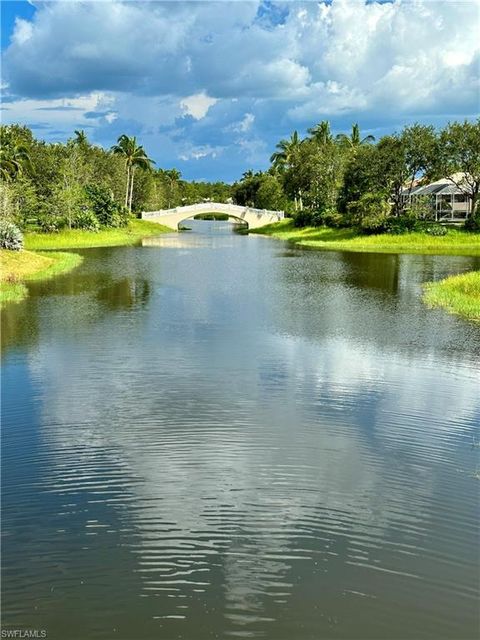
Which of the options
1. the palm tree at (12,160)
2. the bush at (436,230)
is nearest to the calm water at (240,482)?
the palm tree at (12,160)

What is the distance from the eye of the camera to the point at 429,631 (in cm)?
704

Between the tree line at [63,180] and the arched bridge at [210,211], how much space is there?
19.5 feet

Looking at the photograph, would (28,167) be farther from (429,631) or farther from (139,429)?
(429,631)

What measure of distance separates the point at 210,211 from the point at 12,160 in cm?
4864

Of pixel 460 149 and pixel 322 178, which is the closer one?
pixel 460 149

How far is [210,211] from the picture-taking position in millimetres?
107125

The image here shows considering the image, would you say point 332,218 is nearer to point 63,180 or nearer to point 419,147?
point 419,147

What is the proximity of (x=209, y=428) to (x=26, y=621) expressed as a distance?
20.0 ft

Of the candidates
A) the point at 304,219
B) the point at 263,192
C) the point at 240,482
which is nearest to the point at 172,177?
the point at 263,192

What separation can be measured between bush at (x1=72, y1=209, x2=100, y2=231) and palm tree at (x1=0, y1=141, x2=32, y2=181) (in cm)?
744

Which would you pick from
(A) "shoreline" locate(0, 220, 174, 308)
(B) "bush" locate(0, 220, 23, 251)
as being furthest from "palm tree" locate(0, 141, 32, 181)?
(B) "bush" locate(0, 220, 23, 251)

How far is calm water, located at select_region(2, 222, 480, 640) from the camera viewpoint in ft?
24.2

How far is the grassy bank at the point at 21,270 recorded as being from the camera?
30.1 meters

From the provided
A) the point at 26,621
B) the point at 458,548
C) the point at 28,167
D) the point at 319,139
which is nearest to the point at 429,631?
the point at 458,548
